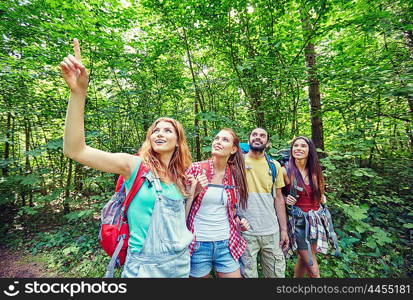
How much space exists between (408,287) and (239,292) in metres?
2.21

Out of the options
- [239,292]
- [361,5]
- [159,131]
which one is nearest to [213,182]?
[159,131]

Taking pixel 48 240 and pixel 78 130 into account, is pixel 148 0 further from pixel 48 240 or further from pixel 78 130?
pixel 48 240

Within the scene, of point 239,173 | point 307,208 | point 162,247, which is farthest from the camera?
point 307,208

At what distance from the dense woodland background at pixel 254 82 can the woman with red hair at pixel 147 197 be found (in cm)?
209

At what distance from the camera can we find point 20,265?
4.73 metres

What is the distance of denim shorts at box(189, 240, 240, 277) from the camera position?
194 cm

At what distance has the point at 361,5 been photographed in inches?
138

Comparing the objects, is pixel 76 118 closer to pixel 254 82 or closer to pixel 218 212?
pixel 218 212

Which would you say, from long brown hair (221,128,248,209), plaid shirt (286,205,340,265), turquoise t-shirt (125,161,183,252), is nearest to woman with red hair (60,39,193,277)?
turquoise t-shirt (125,161,183,252)

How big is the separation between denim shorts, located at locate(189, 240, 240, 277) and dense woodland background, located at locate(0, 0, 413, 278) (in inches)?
79.4

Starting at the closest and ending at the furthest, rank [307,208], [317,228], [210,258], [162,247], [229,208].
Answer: [162,247], [210,258], [229,208], [317,228], [307,208]

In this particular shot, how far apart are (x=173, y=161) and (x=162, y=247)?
77 centimetres

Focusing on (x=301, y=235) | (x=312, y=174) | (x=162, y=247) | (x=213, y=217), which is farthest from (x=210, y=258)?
(x=312, y=174)

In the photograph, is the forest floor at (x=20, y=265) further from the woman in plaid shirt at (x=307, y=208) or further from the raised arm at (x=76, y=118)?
the woman in plaid shirt at (x=307, y=208)
